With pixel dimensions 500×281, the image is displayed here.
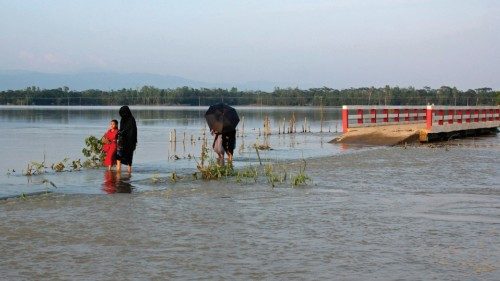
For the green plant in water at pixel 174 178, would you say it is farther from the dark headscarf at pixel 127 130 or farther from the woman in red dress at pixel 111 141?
the woman in red dress at pixel 111 141

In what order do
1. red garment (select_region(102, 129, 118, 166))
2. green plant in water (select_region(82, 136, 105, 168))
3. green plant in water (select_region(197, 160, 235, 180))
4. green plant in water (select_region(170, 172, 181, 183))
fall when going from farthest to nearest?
1. green plant in water (select_region(82, 136, 105, 168))
2. red garment (select_region(102, 129, 118, 166))
3. green plant in water (select_region(197, 160, 235, 180))
4. green plant in water (select_region(170, 172, 181, 183))

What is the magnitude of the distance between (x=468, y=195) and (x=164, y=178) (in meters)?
6.14

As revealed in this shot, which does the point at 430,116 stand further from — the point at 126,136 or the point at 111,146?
the point at 126,136

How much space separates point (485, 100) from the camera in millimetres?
132125

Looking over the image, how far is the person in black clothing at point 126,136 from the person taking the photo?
16016mm

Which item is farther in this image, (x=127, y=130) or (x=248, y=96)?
(x=248, y=96)

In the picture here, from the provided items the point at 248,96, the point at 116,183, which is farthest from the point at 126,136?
the point at 248,96

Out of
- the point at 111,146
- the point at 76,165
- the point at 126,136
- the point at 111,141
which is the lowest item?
the point at 76,165

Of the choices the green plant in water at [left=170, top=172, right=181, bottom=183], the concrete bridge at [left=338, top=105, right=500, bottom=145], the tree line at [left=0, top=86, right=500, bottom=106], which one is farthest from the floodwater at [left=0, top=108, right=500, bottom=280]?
the tree line at [left=0, top=86, right=500, bottom=106]

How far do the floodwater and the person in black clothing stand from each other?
482 mm

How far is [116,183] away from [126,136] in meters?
1.77

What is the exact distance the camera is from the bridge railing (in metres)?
31.6

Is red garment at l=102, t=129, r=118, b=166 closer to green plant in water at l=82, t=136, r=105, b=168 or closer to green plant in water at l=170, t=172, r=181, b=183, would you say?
green plant in water at l=170, t=172, r=181, b=183

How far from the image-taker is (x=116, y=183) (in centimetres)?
1466
